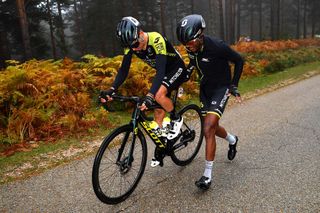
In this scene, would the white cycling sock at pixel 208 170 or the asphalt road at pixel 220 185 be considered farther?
the white cycling sock at pixel 208 170

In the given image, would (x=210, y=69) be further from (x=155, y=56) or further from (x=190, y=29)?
(x=155, y=56)

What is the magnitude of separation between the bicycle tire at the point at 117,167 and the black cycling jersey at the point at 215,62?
4.66 feet

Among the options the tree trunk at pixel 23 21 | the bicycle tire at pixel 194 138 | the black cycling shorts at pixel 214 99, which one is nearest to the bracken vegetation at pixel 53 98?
the bicycle tire at pixel 194 138

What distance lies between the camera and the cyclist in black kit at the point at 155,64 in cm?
408

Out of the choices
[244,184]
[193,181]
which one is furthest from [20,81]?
[244,184]

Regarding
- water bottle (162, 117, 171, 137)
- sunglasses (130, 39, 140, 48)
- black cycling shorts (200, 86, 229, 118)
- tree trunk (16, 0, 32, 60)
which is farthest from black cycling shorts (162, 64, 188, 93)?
tree trunk (16, 0, 32, 60)

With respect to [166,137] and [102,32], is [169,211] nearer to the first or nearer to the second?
[166,137]

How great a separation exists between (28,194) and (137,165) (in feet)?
5.50

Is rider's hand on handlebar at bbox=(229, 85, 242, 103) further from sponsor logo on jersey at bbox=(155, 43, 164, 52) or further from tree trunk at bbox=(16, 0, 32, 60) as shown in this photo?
tree trunk at bbox=(16, 0, 32, 60)

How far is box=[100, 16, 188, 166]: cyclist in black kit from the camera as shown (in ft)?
13.4

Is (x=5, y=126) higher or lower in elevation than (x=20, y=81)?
lower

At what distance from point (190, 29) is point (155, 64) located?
72 cm

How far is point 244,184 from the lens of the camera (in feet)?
14.8

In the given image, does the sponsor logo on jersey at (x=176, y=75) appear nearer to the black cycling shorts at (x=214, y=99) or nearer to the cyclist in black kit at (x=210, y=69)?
the cyclist in black kit at (x=210, y=69)
